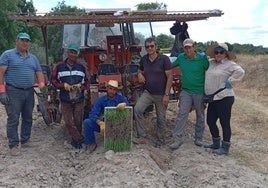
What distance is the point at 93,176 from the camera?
562 centimetres

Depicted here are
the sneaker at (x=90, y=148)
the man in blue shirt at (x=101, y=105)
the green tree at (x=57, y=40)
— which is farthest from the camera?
the green tree at (x=57, y=40)

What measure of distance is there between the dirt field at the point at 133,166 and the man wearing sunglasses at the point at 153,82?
566mm

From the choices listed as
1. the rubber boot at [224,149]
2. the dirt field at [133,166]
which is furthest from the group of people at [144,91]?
the dirt field at [133,166]

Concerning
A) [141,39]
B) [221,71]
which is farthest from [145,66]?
[141,39]

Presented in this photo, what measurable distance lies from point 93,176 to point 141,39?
5219 mm

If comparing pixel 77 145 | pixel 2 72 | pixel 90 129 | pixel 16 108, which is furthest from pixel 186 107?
pixel 2 72

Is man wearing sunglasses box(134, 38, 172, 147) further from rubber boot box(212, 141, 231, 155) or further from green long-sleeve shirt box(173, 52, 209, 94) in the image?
rubber boot box(212, 141, 231, 155)

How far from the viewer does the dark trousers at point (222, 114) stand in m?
6.81

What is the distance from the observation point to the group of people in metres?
6.60

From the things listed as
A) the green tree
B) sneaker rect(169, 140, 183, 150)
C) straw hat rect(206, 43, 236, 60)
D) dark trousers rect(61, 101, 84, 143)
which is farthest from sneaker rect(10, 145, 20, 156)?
straw hat rect(206, 43, 236, 60)

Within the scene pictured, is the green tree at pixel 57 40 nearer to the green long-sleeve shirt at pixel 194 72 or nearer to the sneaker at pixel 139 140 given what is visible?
the green long-sleeve shirt at pixel 194 72

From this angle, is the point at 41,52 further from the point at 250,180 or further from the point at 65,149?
the point at 250,180

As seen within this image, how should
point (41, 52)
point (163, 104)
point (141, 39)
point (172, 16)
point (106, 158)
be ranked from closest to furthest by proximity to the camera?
point (106, 158), point (163, 104), point (172, 16), point (141, 39), point (41, 52)

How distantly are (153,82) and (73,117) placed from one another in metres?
1.50
